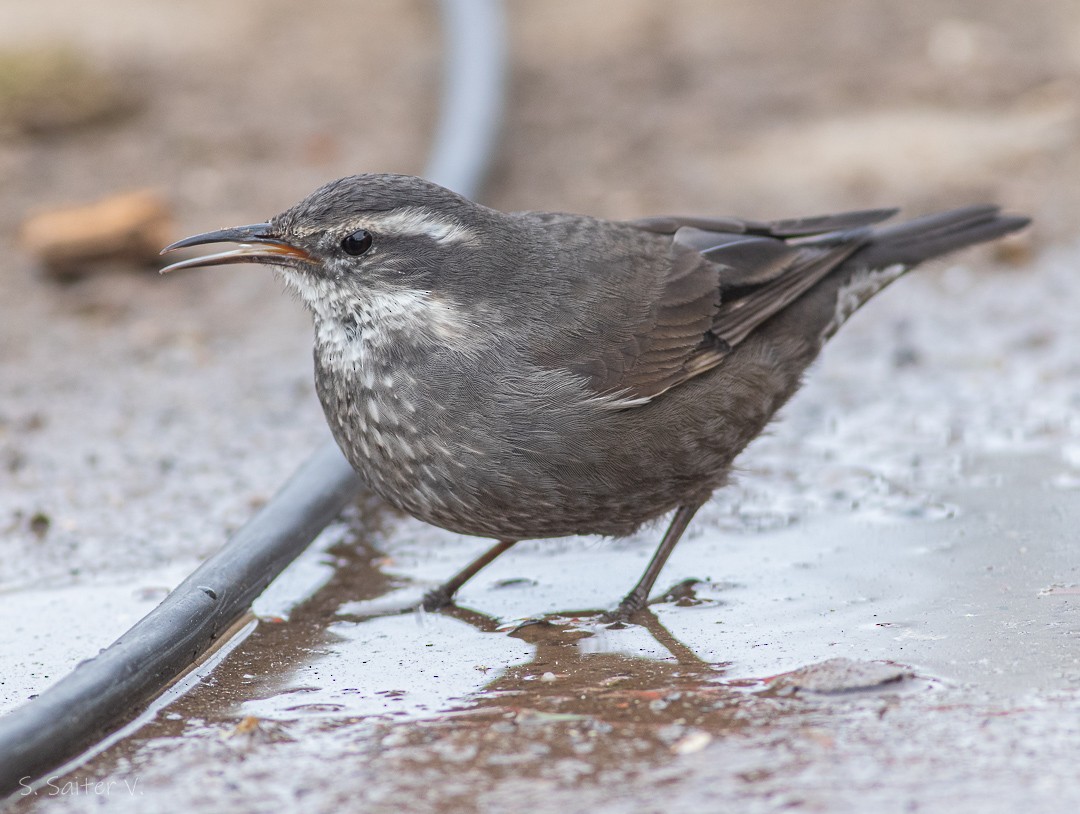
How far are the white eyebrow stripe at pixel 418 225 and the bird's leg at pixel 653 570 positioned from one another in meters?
1.26

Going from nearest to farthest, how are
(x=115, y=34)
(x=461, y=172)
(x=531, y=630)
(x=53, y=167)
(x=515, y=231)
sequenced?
(x=531, y=630) < (x=515, y=231) < (x=461, y=172) < (x=53, y=167) < (x=115, y=34)

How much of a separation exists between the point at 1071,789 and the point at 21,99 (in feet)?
26.6

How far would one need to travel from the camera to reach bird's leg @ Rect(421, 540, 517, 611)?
4957mm

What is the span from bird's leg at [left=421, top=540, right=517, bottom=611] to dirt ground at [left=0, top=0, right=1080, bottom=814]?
0.08 metres

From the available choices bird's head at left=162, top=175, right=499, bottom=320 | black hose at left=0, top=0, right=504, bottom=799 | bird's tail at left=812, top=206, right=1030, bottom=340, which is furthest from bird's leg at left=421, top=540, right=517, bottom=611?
bird's tail at left=812, top=206, right=1030, bottom=340

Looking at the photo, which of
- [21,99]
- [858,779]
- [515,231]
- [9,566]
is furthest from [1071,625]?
[21,99]

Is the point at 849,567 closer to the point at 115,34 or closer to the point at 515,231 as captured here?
the point at 515,231

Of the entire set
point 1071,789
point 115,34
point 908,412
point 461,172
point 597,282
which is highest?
point 115,34

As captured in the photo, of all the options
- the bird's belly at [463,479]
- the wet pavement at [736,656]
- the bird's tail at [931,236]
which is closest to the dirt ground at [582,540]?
the wet pavement at [736,656]

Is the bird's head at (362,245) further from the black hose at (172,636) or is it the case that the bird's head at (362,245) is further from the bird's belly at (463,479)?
the black hose at (172,636)

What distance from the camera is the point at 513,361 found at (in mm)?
4789

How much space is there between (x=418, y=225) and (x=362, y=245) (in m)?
0.20

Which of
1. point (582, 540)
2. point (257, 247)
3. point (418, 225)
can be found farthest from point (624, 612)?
point (257, 247)

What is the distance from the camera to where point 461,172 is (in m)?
7.78
